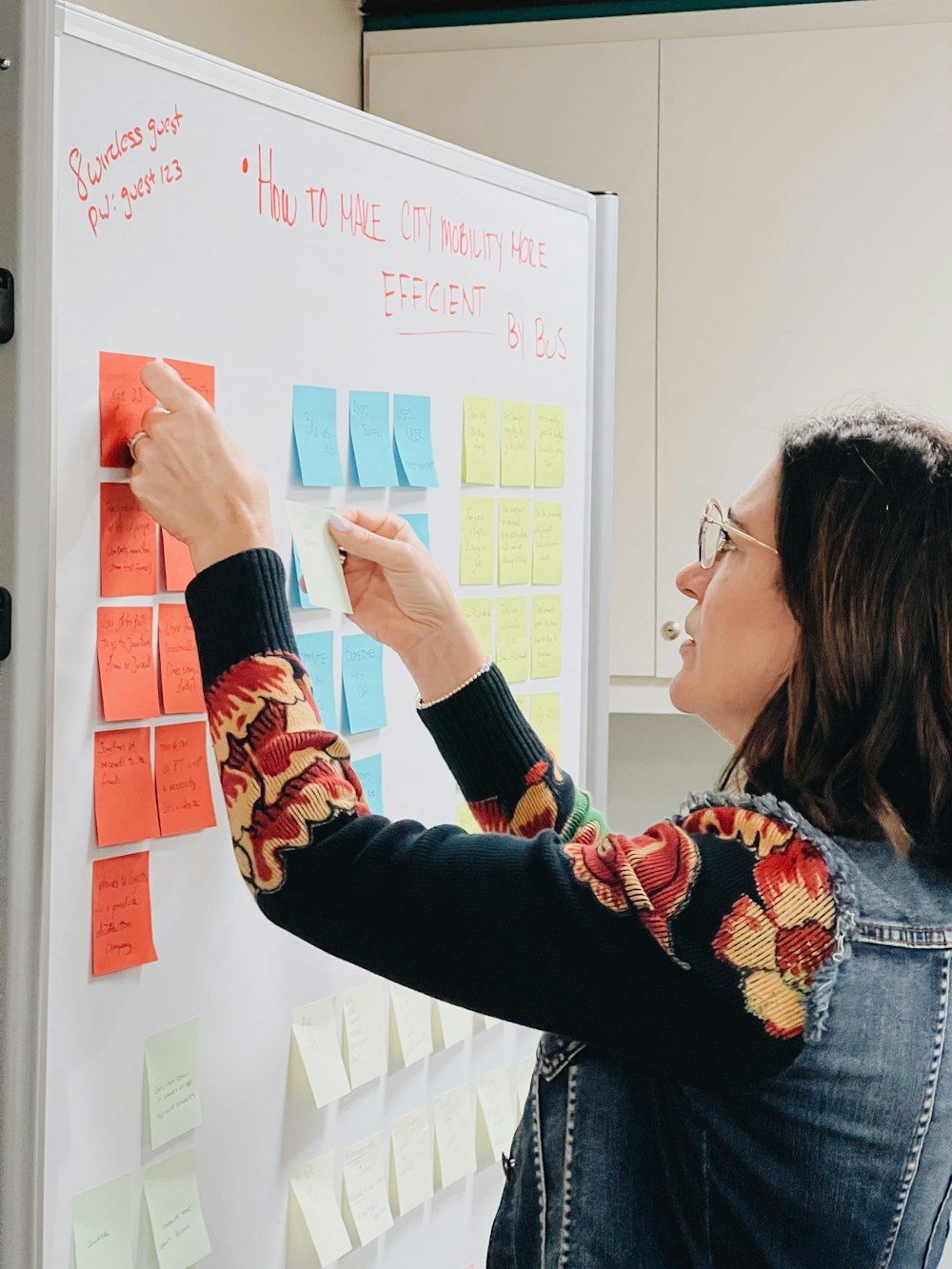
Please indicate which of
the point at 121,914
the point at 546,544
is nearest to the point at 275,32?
the point at 546,544

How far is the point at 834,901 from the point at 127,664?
525 mm

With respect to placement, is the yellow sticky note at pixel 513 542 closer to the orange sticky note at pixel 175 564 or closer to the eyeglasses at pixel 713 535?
the eyeglasses at pixel 713 535

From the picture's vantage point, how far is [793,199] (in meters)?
1.96

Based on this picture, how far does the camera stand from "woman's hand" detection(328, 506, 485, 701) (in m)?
1.11

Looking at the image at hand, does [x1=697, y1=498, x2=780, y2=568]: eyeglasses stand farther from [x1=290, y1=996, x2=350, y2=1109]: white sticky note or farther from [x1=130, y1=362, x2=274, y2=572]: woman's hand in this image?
[x1=290, y1=996, x2=350, y2=1109]: white sticky note

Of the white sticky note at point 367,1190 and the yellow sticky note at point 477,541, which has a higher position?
the yellow sticky note at point 477,541

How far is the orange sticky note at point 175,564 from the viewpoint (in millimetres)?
1002

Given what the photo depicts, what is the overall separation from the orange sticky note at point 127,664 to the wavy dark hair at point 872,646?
0.45m

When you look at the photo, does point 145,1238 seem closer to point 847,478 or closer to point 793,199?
point 847,478

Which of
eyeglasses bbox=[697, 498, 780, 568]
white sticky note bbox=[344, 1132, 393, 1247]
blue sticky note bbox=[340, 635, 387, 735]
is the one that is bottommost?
white sticky note bbox=[344, 1132, 393, 1247]

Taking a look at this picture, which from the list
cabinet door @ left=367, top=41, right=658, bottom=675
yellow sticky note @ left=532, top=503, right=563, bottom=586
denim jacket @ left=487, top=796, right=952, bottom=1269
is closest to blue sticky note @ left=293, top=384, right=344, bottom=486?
yellow sticky note @ left=532, top=503, right=563, bottom=586

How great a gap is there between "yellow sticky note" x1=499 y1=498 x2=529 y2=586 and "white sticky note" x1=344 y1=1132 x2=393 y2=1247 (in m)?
0.57

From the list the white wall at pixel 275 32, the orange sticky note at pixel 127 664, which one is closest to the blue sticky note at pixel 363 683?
the orange sticky note at pixel 127 664

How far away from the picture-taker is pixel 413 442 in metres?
1.25
